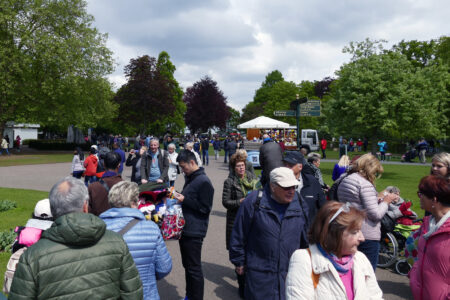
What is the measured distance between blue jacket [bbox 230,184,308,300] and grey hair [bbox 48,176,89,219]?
1.46m

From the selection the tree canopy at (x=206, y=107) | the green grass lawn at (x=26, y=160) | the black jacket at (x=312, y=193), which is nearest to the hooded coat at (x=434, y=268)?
the black jacket at (x=312, y=193)

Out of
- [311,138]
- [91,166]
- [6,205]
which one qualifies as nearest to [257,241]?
[91,166]

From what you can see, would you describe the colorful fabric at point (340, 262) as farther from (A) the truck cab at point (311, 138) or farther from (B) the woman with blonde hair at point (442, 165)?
(A) the truck cab at point (311, 138)

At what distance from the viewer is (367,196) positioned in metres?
3.97

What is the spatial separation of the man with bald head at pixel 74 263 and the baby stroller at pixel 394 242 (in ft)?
16.0

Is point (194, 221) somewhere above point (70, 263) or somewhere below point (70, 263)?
below

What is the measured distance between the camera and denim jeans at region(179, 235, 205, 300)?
14.1 feet

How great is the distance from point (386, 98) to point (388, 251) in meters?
14.8

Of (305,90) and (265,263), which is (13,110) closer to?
(265,263)

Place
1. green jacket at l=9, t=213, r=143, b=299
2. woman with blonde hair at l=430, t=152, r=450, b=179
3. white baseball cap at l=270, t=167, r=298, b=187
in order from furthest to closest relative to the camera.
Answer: woman with blonde hair at l=430, t=152, r=450, b=179, white baseball cap at l=270, t=167, r=298, b=187, green jacket at l=9, t=213, r=143, b=299

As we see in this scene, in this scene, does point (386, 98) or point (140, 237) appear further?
point (386, 98)

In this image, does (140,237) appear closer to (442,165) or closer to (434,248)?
(434,248)

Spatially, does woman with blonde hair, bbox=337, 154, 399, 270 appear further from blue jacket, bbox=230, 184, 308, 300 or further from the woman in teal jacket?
the woman in teal jacket

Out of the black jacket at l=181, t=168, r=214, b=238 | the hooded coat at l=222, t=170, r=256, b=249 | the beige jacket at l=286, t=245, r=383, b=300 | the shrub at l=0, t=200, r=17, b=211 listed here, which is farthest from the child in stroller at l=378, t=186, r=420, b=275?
the shrub at l=0, t=200, r=17, b=211
